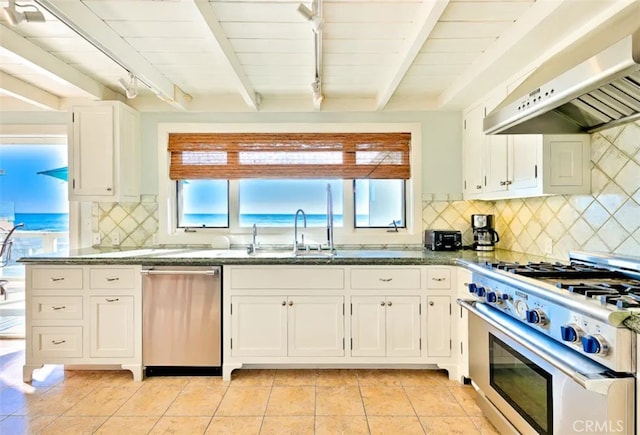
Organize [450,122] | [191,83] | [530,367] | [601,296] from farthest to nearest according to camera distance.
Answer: [450,122]
[191,83]
[530,367]
[601,296]

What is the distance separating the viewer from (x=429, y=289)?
2.69m

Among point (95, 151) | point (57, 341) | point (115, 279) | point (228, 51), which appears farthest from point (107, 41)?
point (57, 341)

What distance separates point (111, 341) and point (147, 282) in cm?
50

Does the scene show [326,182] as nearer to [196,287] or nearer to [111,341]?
[196,287]

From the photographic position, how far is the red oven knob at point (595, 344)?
1222 millimetres

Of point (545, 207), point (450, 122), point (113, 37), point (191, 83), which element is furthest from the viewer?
point (450, 122)

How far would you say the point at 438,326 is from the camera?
270 cm

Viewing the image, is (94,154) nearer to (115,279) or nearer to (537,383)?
(115,279)

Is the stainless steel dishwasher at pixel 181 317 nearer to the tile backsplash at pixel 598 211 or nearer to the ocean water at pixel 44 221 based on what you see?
the ocean water at pixel 44 221

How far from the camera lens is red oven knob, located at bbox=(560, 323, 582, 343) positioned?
1328 millimetres

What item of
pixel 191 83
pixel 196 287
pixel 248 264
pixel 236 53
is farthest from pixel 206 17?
pixel 196 287

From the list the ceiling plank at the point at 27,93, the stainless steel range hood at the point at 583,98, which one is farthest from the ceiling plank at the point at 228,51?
the ceiling plank at the point at 27,93

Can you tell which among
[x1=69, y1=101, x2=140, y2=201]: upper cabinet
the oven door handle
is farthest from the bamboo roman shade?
the oven door handle

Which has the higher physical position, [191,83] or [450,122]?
[191,83]
